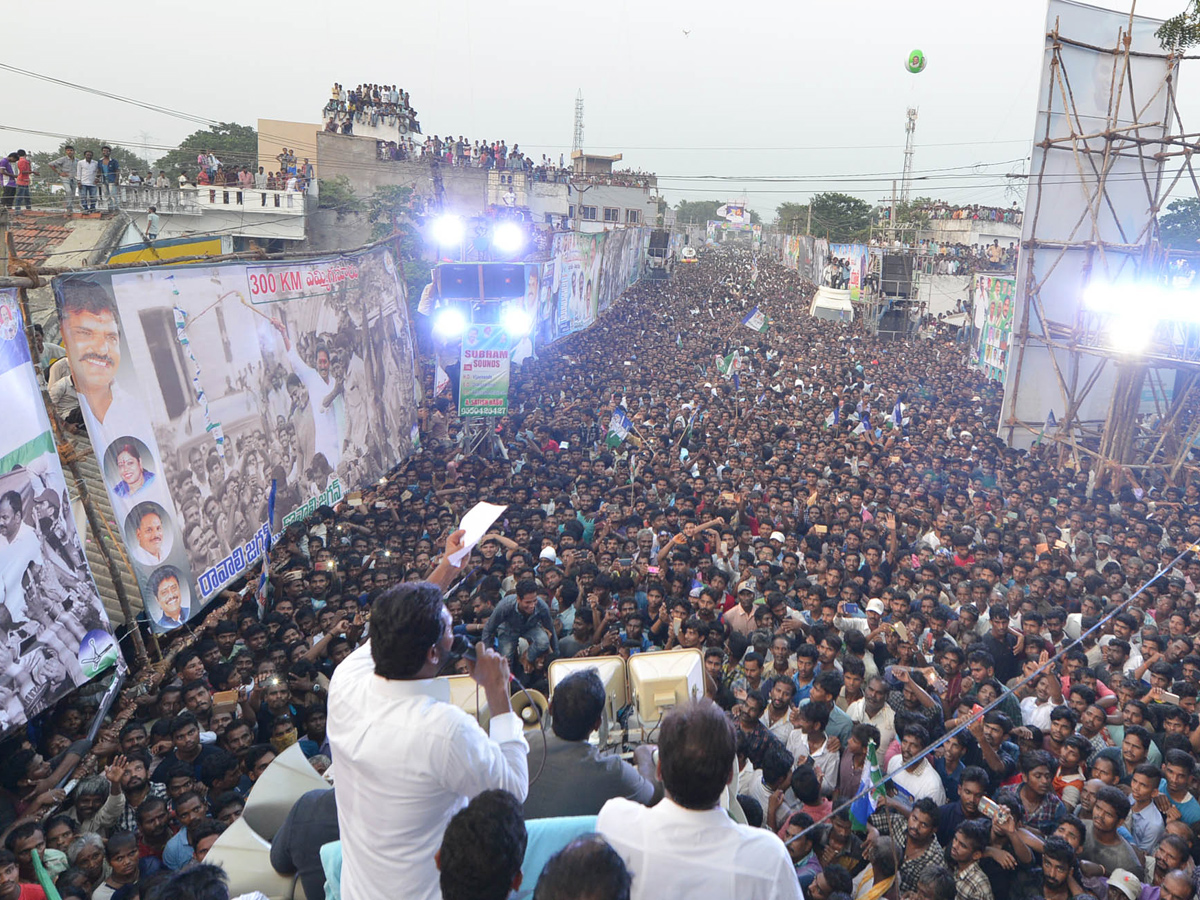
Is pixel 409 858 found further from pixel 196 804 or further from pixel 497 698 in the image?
pixel 196 804

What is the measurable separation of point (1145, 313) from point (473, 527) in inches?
481

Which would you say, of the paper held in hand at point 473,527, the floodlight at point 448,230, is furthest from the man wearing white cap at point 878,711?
the floodlight at point 448,230

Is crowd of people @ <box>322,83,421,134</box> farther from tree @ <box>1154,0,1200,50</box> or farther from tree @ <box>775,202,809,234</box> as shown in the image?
tree @ <box>775,202,809,234</box>

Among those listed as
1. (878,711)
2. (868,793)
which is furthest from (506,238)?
(868,793)

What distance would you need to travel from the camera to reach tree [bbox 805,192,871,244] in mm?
69000

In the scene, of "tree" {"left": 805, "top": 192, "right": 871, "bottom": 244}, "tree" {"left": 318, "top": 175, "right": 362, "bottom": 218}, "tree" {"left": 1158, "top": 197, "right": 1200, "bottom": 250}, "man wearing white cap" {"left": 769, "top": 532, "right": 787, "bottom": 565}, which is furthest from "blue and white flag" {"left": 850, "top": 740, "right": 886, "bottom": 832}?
"tree" {"left": 805, "top": 192, "right": 871, "bottom": 244}

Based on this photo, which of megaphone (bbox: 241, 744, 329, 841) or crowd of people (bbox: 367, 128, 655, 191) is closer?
megaphone (bbox: 241, 744, 329, 841)

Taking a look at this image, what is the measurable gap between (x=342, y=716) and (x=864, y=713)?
11.9 feet

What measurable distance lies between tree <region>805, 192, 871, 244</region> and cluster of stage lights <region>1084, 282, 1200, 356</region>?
58431 mm

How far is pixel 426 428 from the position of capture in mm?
13422

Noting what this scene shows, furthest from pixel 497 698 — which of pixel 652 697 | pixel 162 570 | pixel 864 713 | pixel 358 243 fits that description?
pixel 358 243

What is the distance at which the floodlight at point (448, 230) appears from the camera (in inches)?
623

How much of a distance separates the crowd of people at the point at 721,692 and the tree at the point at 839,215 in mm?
61229

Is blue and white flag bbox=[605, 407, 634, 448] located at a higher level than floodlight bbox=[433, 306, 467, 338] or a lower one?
lower
